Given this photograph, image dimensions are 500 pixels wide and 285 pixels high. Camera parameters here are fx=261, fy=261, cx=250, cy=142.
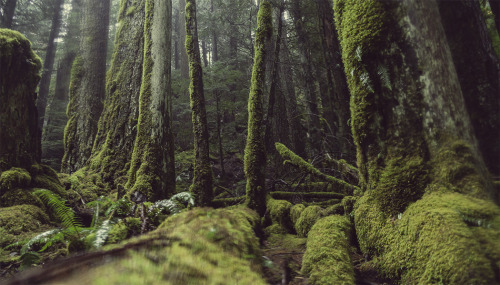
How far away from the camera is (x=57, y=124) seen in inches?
547

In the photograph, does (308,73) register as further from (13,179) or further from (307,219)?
(13,179)

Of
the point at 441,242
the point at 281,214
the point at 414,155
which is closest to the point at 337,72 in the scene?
the point at 281,214

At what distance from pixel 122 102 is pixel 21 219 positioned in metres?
4.02

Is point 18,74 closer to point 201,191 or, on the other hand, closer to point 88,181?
point 88,181

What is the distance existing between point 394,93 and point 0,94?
650 cm

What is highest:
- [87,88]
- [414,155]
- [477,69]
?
[87,88]

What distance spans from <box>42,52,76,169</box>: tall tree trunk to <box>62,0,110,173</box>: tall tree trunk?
4466mm

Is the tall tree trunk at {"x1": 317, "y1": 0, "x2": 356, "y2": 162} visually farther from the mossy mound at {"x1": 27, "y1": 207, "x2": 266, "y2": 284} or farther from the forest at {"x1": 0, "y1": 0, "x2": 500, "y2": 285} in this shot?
the mossy mound at {"x1": 27, "y1": 207, "x2": 266, "y2": 284}

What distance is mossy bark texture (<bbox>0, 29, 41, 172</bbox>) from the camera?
16.0 feet

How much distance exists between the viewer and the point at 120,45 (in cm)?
810

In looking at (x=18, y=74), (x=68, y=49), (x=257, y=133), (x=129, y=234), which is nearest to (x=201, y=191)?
(x=257, y=133)

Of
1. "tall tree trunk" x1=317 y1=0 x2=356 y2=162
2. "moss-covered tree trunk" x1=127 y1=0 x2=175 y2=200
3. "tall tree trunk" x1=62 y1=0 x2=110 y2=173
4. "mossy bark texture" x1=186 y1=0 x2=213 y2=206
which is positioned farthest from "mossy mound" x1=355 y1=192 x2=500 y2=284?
"tall tree trunk" x1=62 y1=0 x2=110 y2=173

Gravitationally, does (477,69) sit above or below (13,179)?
above

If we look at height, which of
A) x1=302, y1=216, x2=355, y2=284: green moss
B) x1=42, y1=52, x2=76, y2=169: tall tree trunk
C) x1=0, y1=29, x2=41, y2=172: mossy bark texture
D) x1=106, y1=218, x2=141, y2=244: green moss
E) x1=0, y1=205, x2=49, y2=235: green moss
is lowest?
x1=302, y1=216, x2=355, y2=284: green moss
